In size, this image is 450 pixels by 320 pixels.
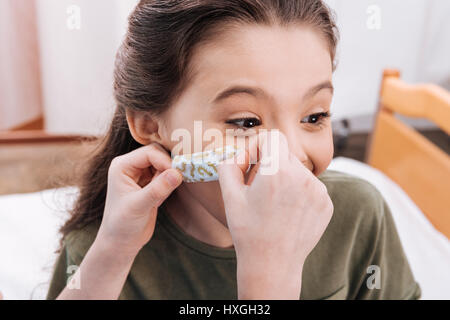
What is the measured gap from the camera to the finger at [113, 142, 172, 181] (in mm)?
579

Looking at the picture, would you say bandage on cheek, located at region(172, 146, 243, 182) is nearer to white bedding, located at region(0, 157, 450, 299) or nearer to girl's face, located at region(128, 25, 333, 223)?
girl's face, located at region(128, 25, 333, 223)

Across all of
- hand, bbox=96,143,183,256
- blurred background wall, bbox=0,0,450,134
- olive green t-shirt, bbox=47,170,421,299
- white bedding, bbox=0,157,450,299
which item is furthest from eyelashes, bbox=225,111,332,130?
blurred background wall, bbox=0,0,450,134

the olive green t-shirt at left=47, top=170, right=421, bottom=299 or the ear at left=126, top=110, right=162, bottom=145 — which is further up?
the ear at left=126, top=110, right=162, bottom=145

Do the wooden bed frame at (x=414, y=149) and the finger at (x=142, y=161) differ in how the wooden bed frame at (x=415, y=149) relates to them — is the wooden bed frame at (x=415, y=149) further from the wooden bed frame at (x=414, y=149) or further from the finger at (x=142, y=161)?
the finger at (x=142, y=161)

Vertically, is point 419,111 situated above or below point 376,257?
above

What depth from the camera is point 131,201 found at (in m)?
0.56

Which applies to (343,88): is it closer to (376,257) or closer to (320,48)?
(376,257)

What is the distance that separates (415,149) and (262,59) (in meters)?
0.91

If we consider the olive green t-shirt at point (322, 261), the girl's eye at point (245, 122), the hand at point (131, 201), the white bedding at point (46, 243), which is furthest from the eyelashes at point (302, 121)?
the white bedding at point (46, 243)

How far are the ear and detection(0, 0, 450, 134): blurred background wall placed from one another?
1.87ft

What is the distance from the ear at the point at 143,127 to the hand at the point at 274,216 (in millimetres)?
214
